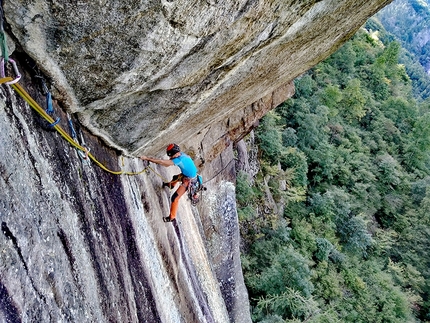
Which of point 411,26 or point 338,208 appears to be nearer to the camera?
point 338,208

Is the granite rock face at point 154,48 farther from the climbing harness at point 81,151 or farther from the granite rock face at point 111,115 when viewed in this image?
the climbing harness at point 81,151

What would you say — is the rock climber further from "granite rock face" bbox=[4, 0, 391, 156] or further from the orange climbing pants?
"granite rock face" bbox=[4, 0, 391, 156]

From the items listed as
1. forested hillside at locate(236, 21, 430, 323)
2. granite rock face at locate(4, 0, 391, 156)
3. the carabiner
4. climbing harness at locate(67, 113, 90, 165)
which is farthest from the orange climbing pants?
forested hillside at locate(236, 21, 430, 323)

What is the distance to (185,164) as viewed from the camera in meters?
5.57

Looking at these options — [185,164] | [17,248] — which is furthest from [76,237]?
[185,164]

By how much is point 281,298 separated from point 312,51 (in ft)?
29.5

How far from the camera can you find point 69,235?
9.19ft

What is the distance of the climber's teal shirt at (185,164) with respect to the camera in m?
5.45

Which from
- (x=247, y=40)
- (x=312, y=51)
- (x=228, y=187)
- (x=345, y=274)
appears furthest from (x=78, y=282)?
(x=345, y=274)

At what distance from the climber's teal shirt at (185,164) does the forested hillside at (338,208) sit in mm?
Result: 6986

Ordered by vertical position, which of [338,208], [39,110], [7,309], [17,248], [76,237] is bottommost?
[7,309]

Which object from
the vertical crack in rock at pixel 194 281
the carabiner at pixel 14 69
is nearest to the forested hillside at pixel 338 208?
the vertical crack in rock at pixel 194 281

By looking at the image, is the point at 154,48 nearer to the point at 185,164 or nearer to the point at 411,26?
the point at 185,164

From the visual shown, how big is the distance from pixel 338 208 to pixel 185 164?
14088 mm
